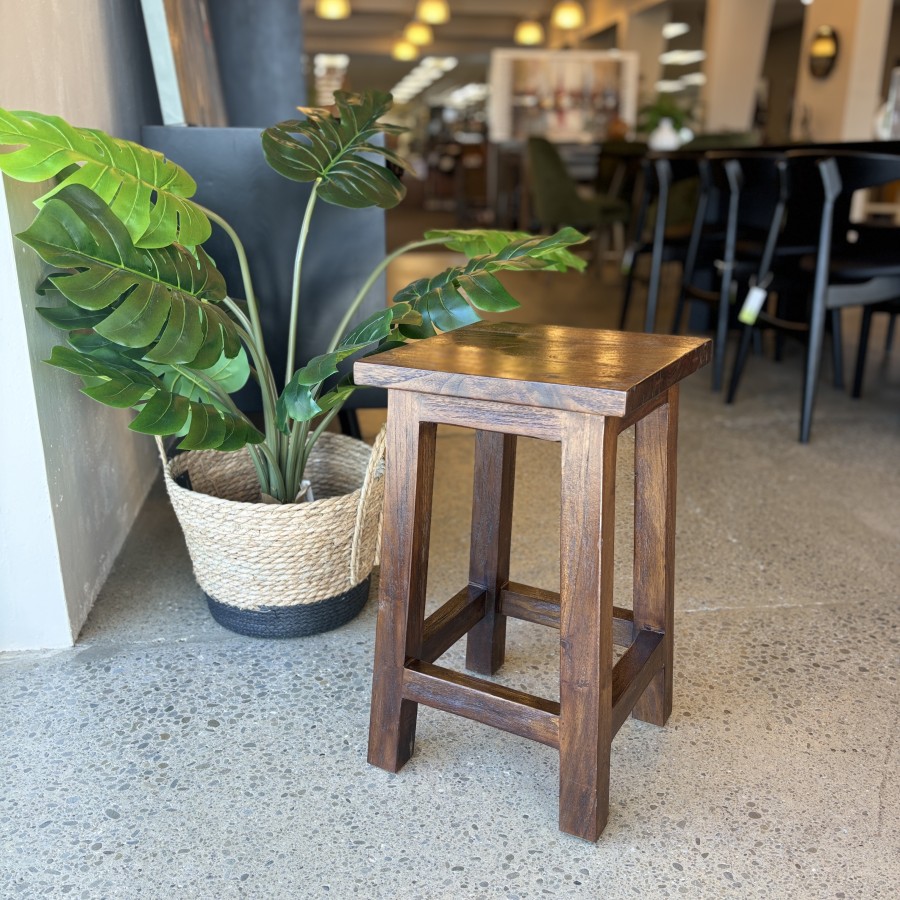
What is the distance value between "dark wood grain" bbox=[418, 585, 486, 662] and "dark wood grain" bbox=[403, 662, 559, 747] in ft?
0.18

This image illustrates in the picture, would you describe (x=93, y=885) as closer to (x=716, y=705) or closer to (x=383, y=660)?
(x=383, y=660)

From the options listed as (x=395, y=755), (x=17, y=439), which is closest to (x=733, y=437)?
(x=395, y=755)

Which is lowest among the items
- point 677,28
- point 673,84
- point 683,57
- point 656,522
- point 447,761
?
point 447,761

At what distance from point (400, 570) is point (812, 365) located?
199 cm

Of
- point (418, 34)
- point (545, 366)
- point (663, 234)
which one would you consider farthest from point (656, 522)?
point (418, 34)

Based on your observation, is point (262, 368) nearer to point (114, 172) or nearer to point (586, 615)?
point (114, 172)

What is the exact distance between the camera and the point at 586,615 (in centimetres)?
101

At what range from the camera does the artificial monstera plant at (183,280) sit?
1.15 m

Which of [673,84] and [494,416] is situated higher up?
[673,84]

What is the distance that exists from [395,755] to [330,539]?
414 millimetres

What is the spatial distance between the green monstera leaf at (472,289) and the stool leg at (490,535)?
19cm

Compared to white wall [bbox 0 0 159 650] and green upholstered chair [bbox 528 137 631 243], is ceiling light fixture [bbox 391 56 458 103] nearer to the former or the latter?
green upholstered chair [bbox 528 137 631 243]

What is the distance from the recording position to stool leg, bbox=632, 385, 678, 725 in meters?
1.20

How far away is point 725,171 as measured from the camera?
10.1 ft
